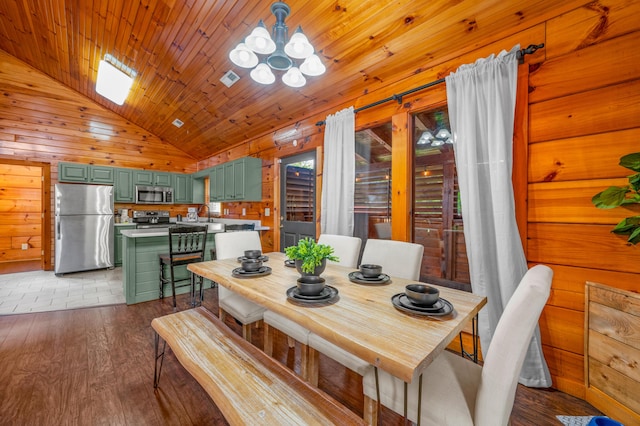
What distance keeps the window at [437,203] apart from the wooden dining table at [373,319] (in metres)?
1.45

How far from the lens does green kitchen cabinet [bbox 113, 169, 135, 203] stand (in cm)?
529

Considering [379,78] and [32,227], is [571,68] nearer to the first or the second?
[379,78]

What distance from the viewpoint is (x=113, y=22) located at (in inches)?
116

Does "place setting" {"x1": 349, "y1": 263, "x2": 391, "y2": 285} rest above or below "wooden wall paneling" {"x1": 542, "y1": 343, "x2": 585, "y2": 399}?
above

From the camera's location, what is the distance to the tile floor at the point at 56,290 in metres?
3.15

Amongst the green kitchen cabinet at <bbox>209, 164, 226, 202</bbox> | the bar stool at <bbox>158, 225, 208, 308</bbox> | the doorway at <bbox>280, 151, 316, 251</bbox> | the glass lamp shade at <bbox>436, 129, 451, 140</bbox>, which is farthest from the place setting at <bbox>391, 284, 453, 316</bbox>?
the green kitchen cabinet at <bbox>209, 164, 226, 202</bbox>

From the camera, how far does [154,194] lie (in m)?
5.72

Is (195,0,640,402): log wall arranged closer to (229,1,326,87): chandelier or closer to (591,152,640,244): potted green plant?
(591,152,640,244): potted green plant

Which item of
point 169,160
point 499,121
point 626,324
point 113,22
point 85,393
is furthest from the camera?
point 169,160

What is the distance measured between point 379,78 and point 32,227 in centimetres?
785

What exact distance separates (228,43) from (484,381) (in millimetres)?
3300

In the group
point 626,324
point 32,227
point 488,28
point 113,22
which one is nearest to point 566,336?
point 626,324

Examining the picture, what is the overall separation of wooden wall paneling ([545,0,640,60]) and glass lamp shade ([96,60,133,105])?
518cm

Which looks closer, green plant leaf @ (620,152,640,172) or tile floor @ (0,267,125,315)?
green plant leaf @ (620,152,640,172)
